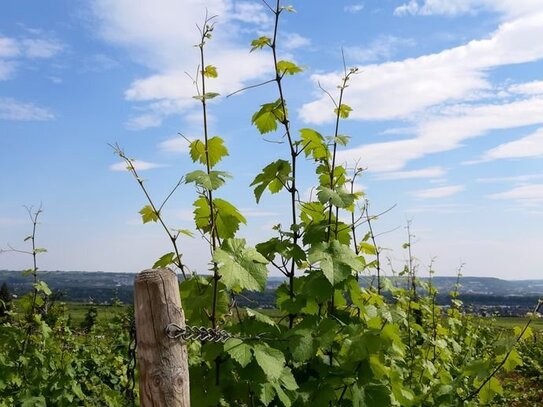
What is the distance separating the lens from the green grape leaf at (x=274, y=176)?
3.36m

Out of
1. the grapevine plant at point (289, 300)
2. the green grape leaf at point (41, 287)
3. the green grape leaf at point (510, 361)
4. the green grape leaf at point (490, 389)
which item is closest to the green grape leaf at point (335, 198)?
the grapevine plant at point (289, 300)

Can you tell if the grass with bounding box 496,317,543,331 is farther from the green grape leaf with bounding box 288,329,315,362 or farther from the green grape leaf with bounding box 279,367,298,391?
the green grape leaf with bounding box 279,367,298,391

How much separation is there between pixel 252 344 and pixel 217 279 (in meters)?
0.40

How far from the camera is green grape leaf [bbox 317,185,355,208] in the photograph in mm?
3137

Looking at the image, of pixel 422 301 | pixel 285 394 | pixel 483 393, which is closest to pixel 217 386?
pixel 285 394

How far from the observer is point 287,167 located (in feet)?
11.0

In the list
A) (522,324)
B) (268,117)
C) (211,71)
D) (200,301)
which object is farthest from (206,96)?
(522,324)

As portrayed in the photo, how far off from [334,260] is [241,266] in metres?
0.57

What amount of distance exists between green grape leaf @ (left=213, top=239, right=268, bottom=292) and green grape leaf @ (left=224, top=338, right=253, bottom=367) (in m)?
0.25

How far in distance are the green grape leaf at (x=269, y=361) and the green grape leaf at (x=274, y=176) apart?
39.6 inches

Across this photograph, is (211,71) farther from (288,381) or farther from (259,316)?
(288,381)

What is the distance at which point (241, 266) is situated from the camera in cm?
270

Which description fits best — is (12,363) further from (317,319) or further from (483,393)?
(483,393)

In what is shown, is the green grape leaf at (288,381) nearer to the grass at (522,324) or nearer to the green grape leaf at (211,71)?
the green grape leaf at (211,71)
